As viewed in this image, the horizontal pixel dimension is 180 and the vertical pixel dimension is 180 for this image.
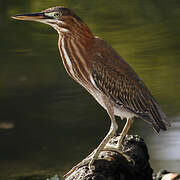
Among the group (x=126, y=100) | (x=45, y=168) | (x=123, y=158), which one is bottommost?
(x=45, y=168)

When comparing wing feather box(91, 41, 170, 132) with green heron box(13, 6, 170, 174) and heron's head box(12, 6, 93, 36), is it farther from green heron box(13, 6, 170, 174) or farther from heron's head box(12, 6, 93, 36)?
heron's head box(12, 6, 93, 36)

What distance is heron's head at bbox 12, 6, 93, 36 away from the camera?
3.72 m

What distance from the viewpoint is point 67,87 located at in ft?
23.7

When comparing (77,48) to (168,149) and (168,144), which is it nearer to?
(168,149)

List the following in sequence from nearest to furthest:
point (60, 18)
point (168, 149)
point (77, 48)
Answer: point (60, 18) → point (77, 48) → point (168, 149)

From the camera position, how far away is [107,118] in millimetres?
6387

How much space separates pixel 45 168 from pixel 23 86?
214 cm

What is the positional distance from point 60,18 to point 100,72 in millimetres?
425

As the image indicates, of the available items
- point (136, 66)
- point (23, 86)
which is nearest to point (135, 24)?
point (136, 66)

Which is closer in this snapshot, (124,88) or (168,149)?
(124,88)

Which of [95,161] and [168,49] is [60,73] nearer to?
[168,49]

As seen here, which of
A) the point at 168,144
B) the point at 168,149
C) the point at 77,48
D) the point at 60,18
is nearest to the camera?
the point at 60,18

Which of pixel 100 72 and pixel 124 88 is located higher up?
pixel 100 72

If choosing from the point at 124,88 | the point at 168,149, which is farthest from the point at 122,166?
the point at 168,149
